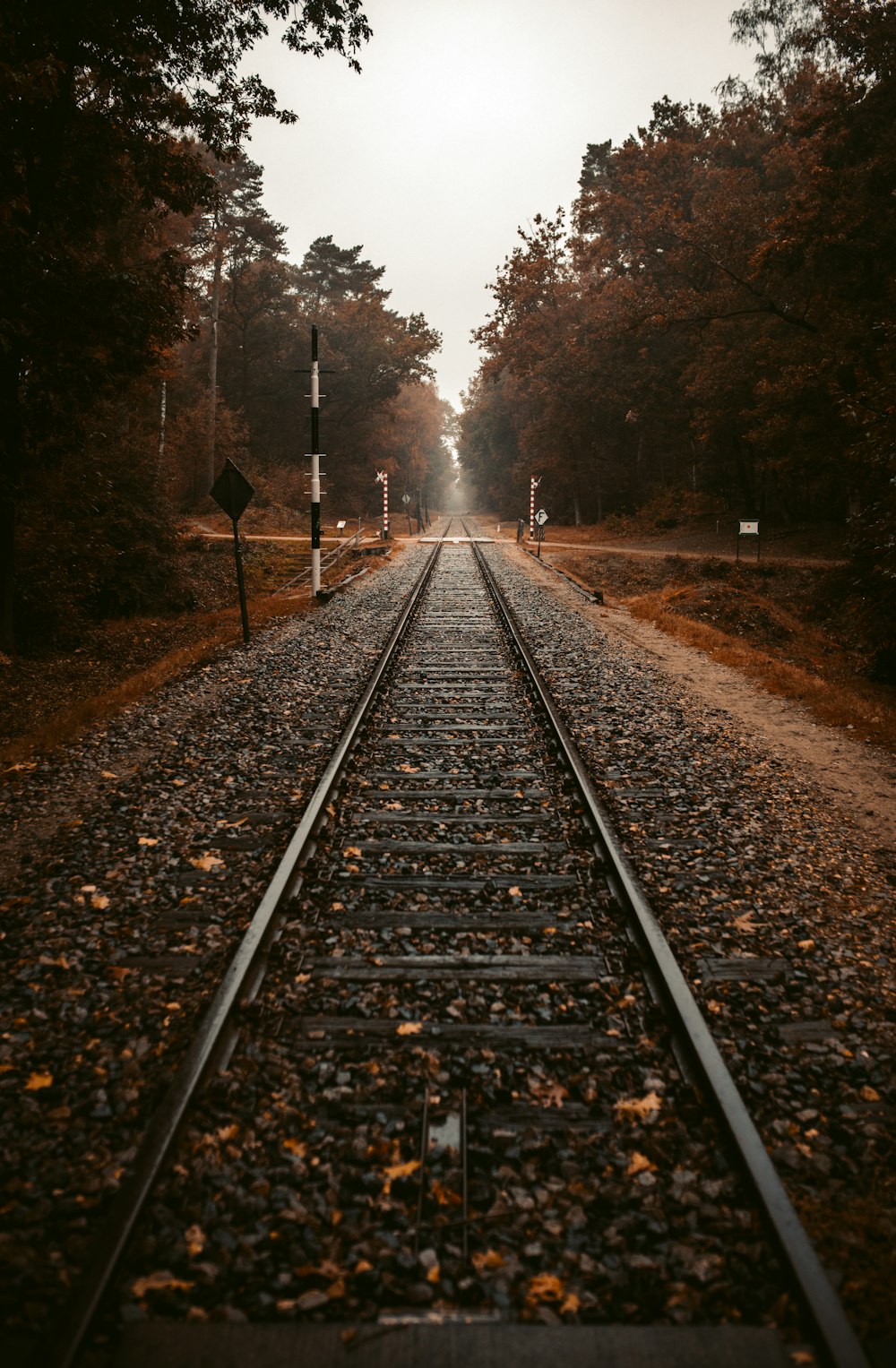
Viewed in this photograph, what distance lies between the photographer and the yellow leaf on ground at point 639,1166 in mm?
2473

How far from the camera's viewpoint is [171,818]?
5.29 meters

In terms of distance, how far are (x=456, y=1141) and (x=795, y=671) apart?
9659mm

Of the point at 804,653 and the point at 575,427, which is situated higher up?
the point at 575,427

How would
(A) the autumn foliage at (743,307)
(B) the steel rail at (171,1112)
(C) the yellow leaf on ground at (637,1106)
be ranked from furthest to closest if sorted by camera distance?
(A) the autumn foliage at (743,307)
(C) the yellow leaf on ground at (637,1106)
(B) the steel rail at (171,1112)

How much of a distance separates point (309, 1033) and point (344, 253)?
196 feet

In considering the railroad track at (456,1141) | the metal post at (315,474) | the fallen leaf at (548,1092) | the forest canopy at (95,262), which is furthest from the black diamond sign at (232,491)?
the fallen leaf at (548,1092)

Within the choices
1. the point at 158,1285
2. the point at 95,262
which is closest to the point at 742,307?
the point at 95,262

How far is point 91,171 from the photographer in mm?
11008

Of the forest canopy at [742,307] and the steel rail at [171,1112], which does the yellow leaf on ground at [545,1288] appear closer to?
the steel rail at [171,1112]

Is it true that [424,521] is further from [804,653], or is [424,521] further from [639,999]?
[639,999]

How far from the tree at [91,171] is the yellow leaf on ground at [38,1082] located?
8.85 meters

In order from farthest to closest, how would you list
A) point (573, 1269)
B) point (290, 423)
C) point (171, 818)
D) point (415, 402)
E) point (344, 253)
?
point (415, 402) → point (344, 253) → point (290, 423) → point (171, 818) → point (573, 1269)

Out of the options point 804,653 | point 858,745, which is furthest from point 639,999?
point 804,653

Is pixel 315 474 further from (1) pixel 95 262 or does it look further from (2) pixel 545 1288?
(2) pixel 545 1288
